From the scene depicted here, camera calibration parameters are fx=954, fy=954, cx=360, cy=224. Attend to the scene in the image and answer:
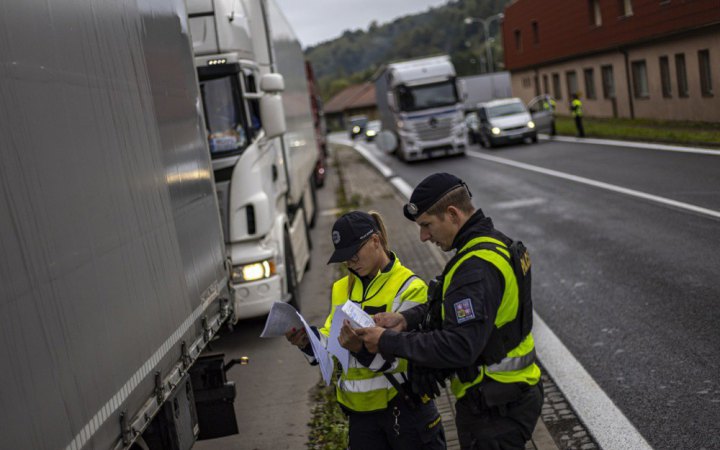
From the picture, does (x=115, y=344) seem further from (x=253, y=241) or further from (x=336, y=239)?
(x=253, y=241)

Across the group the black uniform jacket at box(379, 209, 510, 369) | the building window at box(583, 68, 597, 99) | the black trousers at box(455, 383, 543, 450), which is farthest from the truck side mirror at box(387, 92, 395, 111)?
the black uniform jacket at box(379, 209, 510, 369)

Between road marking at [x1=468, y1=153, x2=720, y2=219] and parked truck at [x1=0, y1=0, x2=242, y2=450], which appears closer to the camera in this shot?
parked truck at [x1=0, y1=0, x2=242, y2=450]

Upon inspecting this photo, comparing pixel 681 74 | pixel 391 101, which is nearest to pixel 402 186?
pixel 391 101

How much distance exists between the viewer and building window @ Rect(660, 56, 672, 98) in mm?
35250

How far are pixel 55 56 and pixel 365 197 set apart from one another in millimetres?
22325

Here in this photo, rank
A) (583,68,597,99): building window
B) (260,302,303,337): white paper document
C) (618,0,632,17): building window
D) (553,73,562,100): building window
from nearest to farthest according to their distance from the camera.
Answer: (260,302,303,337): white paper document
(618,0,632,17): building window
(583,68,597,99): building window
(553,73,562,100): building window

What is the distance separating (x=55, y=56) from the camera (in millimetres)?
3891

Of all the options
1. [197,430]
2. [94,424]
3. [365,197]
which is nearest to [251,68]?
[197,430]

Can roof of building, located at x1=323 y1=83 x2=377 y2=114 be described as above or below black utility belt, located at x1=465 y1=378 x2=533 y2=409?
below

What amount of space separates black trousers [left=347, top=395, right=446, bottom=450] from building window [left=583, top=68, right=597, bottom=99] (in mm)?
43193

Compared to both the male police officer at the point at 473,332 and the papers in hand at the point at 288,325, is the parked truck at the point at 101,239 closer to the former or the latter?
the papers in hand at the point at 288,325

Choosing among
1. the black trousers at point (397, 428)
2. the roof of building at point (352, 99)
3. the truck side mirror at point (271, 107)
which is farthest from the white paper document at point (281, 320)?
the roof of building at point (352, 99)

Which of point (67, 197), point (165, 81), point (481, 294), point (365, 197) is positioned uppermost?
point (165, 81)

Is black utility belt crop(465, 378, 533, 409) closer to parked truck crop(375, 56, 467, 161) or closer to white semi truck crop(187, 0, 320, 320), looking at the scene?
white semi truck crop(187, 0, 320, 320)
